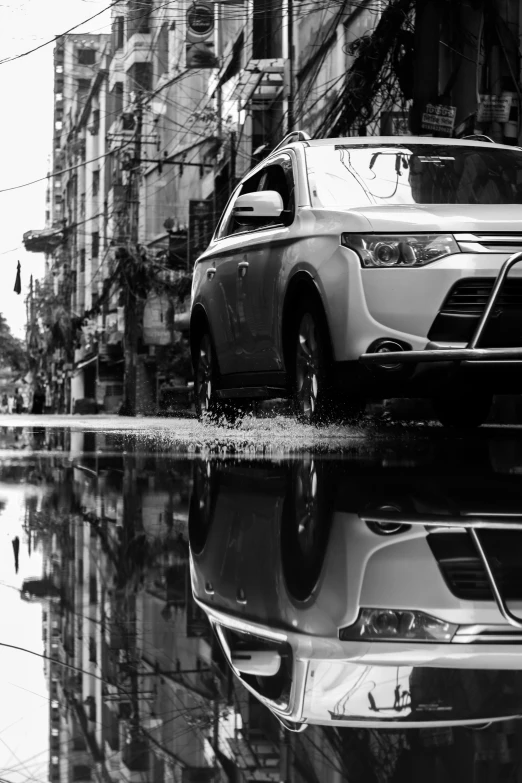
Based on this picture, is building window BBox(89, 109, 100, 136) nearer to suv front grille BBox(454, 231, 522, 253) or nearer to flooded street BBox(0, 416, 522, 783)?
suv front grille BBox(454, 231, 522, 253)

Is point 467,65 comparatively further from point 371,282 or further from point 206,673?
point 206,673

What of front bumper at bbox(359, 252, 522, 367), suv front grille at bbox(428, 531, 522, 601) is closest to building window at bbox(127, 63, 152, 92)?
front bumper at bbox(359, 252, 522, 367)

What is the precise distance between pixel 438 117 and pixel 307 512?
12.6m

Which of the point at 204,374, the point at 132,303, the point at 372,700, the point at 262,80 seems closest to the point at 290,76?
the point at 262,80

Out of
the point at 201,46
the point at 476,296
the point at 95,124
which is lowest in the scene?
the point at 476,296

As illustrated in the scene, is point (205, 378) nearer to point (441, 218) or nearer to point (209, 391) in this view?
point (209, 391)

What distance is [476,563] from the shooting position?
2953 millimetres

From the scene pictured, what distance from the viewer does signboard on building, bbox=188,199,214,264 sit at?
40562 mm

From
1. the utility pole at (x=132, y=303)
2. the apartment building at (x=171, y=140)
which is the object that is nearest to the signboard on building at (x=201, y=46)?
the apartment building at (x=171, y=140)

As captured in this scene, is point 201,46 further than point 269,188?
Yes

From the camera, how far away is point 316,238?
702 cm

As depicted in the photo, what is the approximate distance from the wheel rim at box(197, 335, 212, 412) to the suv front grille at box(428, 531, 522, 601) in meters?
6.34

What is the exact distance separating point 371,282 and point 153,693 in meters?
4.95

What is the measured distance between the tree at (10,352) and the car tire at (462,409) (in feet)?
285
